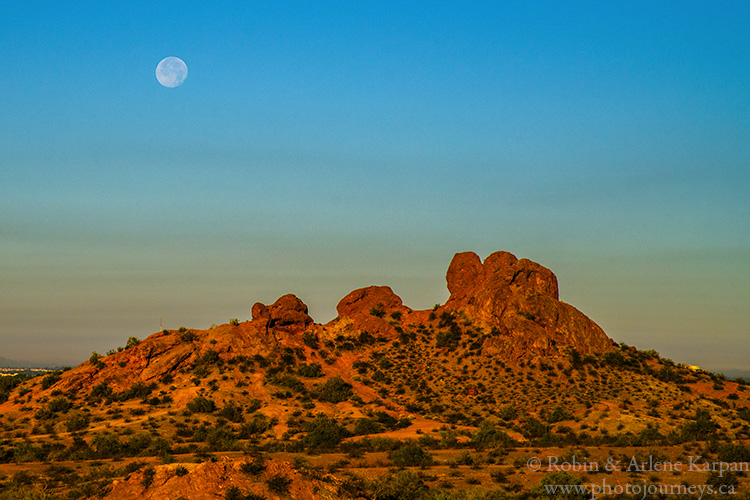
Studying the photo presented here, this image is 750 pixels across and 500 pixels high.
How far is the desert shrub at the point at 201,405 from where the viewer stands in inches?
2351

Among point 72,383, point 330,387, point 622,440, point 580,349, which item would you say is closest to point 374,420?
point 330,387

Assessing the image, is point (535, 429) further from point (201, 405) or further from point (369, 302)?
point (369, 302)

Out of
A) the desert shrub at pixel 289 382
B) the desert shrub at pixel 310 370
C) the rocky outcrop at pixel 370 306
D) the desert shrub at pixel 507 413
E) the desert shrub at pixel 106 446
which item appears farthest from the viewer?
the rocky outcrop at pixel 370 306

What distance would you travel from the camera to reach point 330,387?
6725 centimetres

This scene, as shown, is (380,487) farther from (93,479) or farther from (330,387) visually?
(330,387)

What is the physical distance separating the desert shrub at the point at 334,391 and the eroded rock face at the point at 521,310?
61.7 ft

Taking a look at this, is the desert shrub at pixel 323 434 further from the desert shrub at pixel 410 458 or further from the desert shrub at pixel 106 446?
the desert shrub at pixel 106 446

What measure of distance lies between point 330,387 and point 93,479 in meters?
39.0

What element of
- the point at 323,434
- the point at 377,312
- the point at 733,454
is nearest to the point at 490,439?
the point at 323,434

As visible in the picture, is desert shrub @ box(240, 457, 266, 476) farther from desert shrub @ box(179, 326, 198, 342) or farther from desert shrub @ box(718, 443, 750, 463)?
desert shrub @ box(179, 326, 198, 342)

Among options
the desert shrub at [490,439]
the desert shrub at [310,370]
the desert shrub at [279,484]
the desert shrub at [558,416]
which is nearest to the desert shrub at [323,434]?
the desert shrub at [490,439]

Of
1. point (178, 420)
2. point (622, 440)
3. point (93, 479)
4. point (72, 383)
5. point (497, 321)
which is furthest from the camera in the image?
point (497, 321)

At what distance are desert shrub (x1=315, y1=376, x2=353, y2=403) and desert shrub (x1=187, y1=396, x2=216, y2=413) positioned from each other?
1112 cm

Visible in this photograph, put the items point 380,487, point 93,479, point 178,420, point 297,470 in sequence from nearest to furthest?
point 297,470 → point 380,487 → point 93,479 → point 178,420
